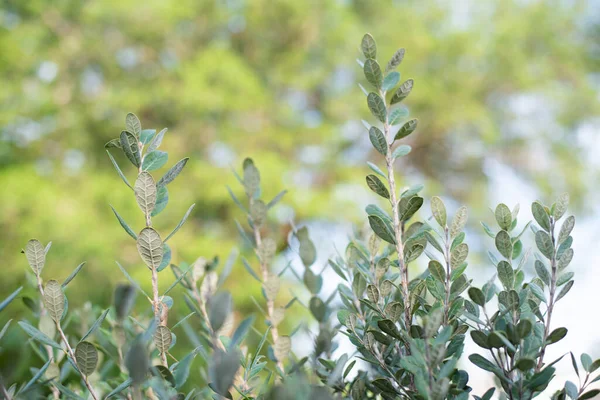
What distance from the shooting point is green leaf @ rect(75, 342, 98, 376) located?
29 centimetres

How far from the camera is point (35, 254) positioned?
33cm

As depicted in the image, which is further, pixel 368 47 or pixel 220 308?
pixel 368 47

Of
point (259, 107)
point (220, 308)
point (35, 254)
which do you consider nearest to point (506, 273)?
A: point (220, 308)

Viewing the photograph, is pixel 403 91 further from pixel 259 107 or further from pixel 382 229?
pixel 259 107

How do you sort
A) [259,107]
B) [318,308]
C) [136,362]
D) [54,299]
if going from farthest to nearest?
[259,107] < [318,308] < [54,299] < [136,362]

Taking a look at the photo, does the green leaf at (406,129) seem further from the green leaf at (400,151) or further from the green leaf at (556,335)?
the green leaf at (556,335)

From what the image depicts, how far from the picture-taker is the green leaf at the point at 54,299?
31cm

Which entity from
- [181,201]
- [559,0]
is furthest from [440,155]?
[181,201]

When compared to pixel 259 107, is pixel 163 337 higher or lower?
lower

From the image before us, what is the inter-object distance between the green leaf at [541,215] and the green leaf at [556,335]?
91 mm

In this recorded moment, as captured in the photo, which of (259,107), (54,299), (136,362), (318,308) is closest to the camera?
(136,362)

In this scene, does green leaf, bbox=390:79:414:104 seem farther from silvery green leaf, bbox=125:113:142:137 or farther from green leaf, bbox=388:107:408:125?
silvery green leaf, bbox=125:113:142:137

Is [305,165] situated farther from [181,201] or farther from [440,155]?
[440,155]

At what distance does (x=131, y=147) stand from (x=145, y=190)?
36 mm
